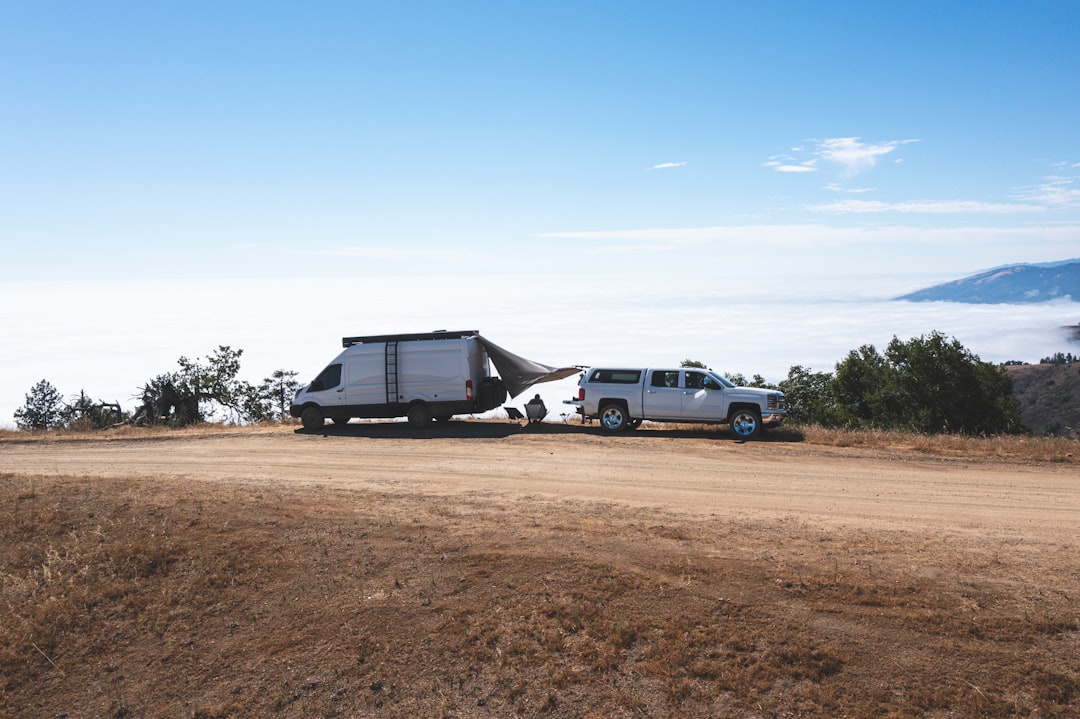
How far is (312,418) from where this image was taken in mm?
23688

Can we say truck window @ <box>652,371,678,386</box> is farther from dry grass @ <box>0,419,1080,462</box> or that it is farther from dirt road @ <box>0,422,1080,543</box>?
dry grass @ <box>0,419,1080,462</box>

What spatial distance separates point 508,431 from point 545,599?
13815 millimetres

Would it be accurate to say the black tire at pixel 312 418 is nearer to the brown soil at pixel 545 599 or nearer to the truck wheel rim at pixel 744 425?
the brown soil at pixel 545 599

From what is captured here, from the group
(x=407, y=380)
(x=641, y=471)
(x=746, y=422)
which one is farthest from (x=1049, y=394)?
(x=641, y=471)

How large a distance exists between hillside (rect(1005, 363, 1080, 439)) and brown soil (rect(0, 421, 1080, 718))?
72.2 m

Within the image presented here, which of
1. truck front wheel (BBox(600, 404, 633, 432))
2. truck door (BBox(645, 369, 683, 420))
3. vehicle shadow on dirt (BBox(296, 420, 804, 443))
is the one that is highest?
truck door (BBox(645, 369, 683, 420))

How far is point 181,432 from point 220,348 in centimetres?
1432

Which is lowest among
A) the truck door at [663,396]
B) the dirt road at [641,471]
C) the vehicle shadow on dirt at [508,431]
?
the dirt road at [641,471]

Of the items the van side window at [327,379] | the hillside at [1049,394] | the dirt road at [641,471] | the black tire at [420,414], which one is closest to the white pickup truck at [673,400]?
the dirt road at [641,471]

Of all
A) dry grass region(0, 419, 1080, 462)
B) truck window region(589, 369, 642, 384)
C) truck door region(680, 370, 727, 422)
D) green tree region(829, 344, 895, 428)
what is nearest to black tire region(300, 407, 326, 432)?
dry grass region(0, 419, 1080, 462)

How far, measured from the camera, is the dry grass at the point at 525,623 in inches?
282

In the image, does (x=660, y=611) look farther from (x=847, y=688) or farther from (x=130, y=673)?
(x=130, y=673)

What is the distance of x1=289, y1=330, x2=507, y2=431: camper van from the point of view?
75.0 ft

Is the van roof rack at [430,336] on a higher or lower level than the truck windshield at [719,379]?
higher
